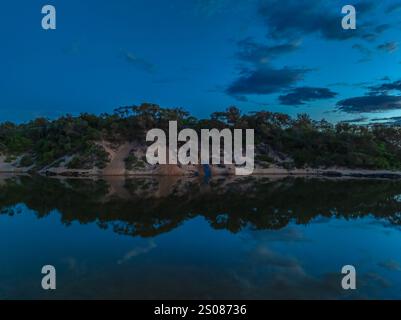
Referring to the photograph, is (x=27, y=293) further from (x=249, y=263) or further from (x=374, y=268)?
(x=374, y=268)

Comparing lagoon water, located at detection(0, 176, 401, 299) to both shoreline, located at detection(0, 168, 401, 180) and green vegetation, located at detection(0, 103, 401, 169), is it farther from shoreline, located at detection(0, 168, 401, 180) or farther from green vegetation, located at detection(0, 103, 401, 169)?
green vegetation, located at detection(0, 103, 401, 169)

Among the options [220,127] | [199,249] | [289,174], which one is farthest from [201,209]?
[220,127]

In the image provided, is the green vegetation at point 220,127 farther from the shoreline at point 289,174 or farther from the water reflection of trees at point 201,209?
the water reflection of trees at point 201,209

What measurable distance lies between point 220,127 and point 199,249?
165ft

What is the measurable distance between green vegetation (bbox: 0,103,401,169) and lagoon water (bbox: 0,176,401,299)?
34581 millimetres

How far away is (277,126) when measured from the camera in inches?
2562

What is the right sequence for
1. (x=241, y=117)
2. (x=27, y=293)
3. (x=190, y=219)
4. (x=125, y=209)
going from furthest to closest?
(x=241, y=117) → (x=125, y=209) → (x=190, y=219) → (x=27, y=293)

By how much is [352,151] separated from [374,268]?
52.3 metres

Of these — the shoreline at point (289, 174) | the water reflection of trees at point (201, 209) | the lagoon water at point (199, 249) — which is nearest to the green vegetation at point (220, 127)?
the shoreline at point (289, 174)

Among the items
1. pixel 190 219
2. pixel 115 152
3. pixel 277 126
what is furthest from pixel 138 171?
pixel 190 219

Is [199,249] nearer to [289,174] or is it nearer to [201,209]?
[201,209]

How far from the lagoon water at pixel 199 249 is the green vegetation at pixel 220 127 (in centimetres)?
3458

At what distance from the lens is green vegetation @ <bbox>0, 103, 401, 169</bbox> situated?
5481 cm

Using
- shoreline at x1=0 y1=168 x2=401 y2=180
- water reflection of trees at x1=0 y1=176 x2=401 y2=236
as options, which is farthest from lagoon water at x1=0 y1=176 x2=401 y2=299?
shoreline at x1=0 y1=168 x2=401 y2=180
